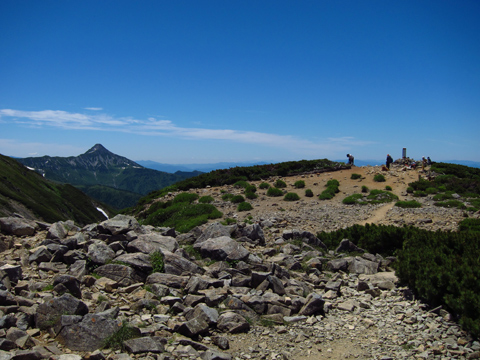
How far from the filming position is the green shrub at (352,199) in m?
29.0

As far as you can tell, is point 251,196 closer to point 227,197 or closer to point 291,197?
point 227,197

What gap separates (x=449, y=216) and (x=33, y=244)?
2490cm

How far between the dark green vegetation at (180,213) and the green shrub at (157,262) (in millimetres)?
10665

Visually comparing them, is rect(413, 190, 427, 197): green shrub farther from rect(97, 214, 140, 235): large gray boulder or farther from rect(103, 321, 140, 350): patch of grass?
rect(103, 321, 140, 350): patch of grass

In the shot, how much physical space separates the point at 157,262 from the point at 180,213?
15.3 metres

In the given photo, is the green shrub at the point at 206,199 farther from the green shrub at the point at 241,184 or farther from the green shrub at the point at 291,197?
the green shrub at the point at 291,197

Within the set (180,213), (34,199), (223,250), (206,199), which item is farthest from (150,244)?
(34,199)

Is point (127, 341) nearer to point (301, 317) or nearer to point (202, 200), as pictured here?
point (301, 317)

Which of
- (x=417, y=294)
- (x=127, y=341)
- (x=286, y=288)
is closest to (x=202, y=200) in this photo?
(x=286, y=288)

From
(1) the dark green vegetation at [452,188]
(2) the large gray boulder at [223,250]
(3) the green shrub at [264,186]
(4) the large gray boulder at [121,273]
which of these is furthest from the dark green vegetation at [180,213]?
(1) the dark green vegetation at [452,188]

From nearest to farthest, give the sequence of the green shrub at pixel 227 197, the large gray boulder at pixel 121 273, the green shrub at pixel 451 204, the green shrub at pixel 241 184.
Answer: the large gray boulder at pixel 121 273 < the green shrub at pixel 451 204 < the green shrub at pixel 227 197 < the green shrub at pixel 241 184

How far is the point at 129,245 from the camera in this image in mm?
12422

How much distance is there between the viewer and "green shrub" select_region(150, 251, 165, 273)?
36.9 feet

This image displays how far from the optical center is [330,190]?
32.3 meters
